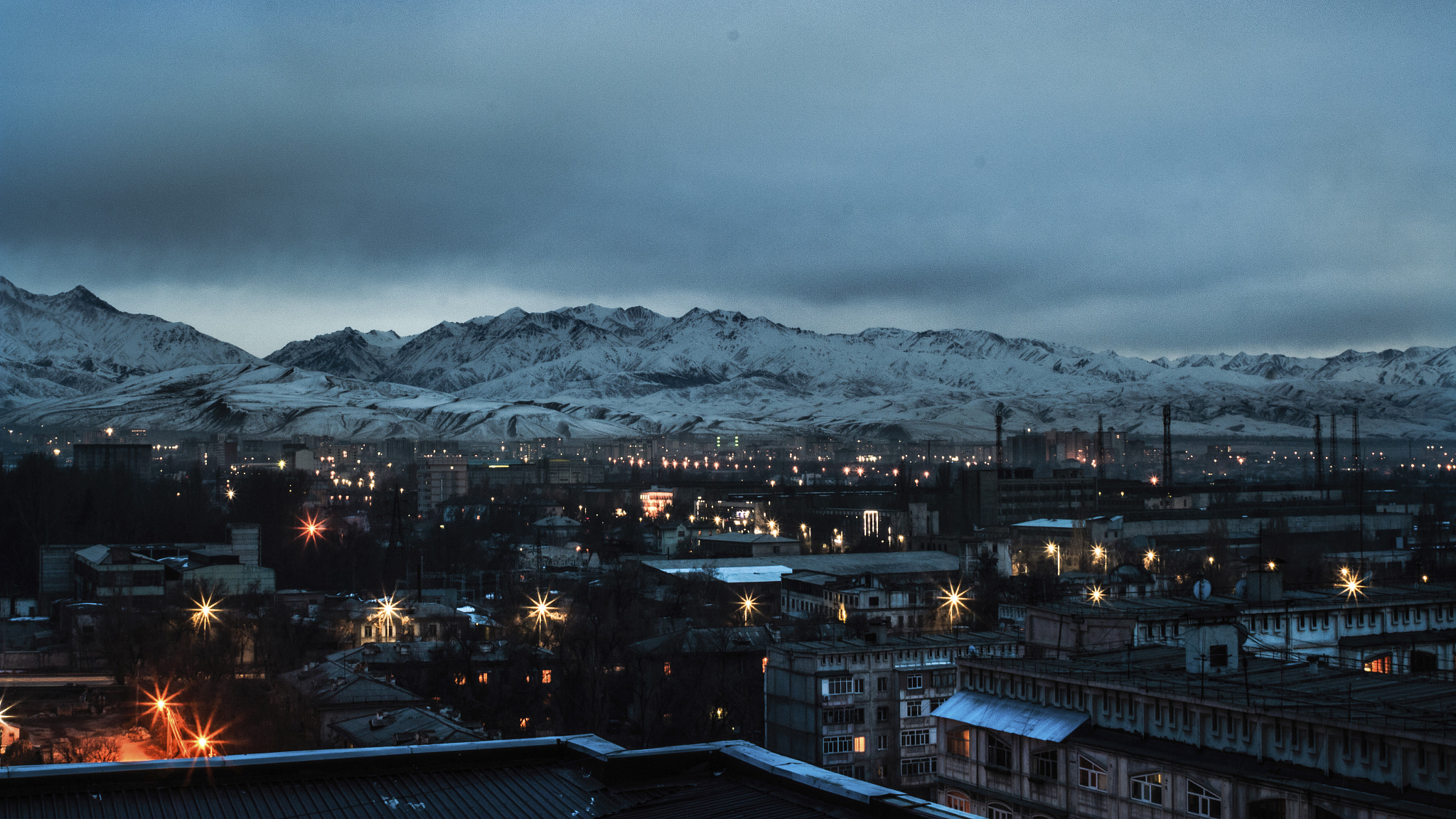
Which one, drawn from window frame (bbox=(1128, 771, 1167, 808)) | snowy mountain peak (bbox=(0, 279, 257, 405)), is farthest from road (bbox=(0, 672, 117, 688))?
snowy mountain peak (bbox=(0, 279, 257, 405))

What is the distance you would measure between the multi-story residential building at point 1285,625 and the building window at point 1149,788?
3673 millimetres

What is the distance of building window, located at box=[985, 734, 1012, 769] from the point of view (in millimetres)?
A: 8984

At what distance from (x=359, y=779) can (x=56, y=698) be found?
14783 mm

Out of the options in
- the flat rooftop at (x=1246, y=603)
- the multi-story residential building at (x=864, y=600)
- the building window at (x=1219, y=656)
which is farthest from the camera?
the multi-story residential building at (x=864, y=600)

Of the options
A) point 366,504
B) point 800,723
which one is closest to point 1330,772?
point 800,723

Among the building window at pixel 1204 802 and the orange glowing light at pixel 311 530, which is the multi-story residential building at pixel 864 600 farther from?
the orange glowing light at pixel 311 530

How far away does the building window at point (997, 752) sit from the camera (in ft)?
29.5

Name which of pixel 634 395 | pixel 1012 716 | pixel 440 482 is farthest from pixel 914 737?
pixel 634 395

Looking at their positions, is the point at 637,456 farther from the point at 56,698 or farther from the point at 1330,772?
the point at 1330,772

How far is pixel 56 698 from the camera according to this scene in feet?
57.6

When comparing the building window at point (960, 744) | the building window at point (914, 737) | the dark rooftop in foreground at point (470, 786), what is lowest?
the building window at point (914, 737)

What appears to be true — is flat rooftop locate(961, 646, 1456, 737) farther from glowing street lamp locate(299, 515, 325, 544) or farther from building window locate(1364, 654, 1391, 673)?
glowing street lamp locate(299, 515, 325, 544)

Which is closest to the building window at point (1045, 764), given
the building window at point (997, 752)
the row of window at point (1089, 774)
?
the row of window at point (1089, 774)

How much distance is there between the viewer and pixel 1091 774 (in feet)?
A: 27.1
